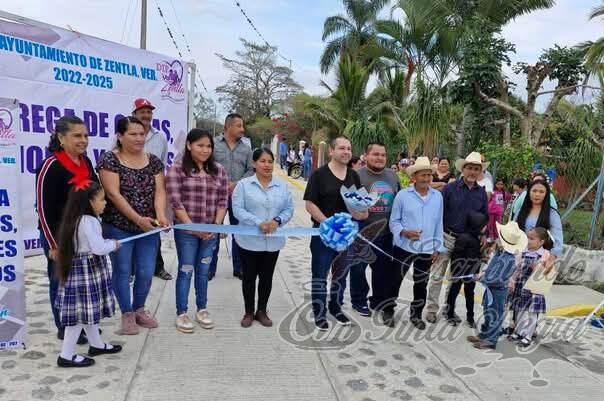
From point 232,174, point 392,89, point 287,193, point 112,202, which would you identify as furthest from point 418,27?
point 112,202

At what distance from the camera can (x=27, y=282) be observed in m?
5.23

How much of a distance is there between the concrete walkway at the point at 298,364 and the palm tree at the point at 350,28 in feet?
77.1

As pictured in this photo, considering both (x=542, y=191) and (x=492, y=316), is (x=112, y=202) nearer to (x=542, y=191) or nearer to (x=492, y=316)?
(x=492, y=316)

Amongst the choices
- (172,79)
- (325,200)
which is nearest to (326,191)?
(325,200)

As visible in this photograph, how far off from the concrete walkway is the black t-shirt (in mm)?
1111

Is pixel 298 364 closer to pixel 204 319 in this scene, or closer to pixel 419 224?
pixel 204 319

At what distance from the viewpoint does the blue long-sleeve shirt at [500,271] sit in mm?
4289

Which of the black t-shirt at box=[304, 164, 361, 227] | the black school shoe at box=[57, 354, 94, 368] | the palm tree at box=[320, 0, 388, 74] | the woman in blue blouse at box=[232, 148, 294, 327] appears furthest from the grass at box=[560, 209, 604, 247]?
the palm tree at box=[320, 0, 388, 74]

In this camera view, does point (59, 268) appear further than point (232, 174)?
No

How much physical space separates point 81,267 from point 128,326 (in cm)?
90

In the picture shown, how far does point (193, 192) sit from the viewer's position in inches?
161

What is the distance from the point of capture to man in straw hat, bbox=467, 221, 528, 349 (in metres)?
4.24

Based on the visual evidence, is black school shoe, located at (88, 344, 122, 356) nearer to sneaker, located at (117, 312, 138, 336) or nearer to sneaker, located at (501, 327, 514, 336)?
sneaker, located at (117, 312, 138, 336)

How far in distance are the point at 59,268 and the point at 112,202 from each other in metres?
0.67
